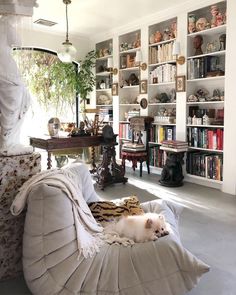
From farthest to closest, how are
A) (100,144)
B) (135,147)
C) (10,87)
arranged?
(135,147) → (100,144) → (10,87)

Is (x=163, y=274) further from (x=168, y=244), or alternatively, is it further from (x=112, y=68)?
(x=112, y=68)

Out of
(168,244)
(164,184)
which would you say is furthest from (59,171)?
(164,184)

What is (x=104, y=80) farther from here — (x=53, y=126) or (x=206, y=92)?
(x=53, y=126)

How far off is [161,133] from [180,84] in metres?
0.91

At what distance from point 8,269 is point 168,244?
1.12 metres

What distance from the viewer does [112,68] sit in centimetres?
627

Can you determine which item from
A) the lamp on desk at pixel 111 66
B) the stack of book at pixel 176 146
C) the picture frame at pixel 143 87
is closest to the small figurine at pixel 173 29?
the picture frame at pixel 143 87

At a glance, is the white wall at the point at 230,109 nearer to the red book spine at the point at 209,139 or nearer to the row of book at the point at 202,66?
the red book spine at the point at 209,139

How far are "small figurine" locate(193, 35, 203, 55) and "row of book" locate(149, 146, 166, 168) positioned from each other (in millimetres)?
1697

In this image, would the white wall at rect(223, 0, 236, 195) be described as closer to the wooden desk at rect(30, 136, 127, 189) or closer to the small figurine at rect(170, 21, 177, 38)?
the small figurine at rect(170, 21, 177, 38)

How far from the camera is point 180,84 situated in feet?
16.0

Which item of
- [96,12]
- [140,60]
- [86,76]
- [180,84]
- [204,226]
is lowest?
[204,226]

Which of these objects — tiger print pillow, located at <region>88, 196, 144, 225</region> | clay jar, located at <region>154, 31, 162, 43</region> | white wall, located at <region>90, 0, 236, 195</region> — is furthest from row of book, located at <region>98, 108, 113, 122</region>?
tiger print pillow, located at <region>88, 196, 144, 225</region>

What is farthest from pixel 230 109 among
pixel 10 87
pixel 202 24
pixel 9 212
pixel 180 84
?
pixel 9 212
